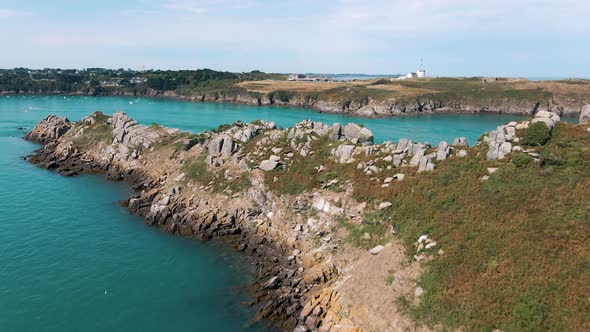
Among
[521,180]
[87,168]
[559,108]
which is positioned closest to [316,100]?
[559,108]

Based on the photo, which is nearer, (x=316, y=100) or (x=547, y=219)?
(x=547, y=219)

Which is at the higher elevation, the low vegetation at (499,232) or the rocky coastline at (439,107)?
the rocky coastline at (439,107)

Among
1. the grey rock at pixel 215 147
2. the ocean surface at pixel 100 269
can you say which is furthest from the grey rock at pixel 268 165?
the ocean surface at pixel 100 269

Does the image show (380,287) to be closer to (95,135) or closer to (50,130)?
(95,135)

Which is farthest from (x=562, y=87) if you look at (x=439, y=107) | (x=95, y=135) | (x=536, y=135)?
(x=95, y=135)

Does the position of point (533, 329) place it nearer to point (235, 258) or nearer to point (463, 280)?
point (463, 280)

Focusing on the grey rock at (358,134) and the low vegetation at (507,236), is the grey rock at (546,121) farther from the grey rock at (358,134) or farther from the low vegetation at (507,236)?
the grey rock at (358,134)
